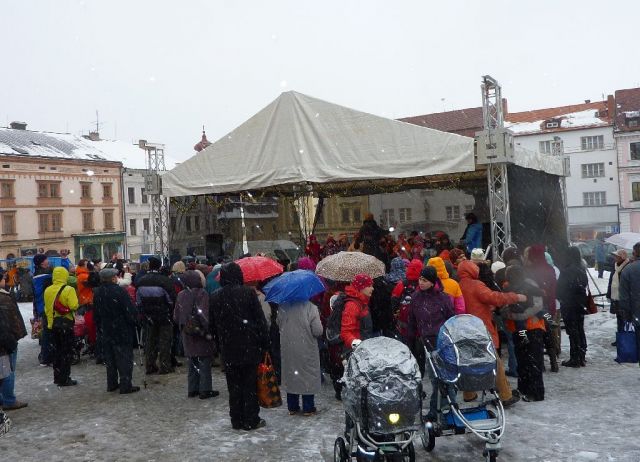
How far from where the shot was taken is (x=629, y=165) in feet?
148

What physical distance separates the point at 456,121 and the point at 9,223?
36052 mm

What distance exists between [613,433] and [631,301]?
2599 millimetres

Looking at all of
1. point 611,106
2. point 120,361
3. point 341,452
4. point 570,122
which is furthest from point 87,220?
point 611,106

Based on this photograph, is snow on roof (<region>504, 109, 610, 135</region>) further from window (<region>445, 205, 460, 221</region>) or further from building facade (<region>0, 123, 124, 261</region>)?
window (<region>445, 205, 460, 221</region>)

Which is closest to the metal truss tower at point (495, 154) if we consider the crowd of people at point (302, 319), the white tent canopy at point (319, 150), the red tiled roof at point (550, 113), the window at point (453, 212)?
the white tent canopy at point (319, 150)

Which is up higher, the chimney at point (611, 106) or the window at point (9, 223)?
the chimney at point (611, 106)

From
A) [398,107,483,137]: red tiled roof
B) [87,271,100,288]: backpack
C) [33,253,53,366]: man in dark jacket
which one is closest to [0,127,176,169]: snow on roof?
[398,107,483,137]: red tiled roof

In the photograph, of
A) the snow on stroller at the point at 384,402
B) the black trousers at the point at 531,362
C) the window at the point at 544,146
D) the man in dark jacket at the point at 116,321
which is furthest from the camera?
the window at the point at 544,146

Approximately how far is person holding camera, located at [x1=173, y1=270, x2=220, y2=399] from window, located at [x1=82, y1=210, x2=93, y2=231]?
124 ft

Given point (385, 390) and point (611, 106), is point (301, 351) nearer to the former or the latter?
point (385, 390)

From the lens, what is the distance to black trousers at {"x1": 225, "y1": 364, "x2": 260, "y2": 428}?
6.01 meters

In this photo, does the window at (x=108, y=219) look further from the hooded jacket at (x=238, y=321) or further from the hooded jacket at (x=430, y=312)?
the hooded jacket at (x=430, y=312)

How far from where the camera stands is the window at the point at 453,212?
16.8m

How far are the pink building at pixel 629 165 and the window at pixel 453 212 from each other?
1327 inches
